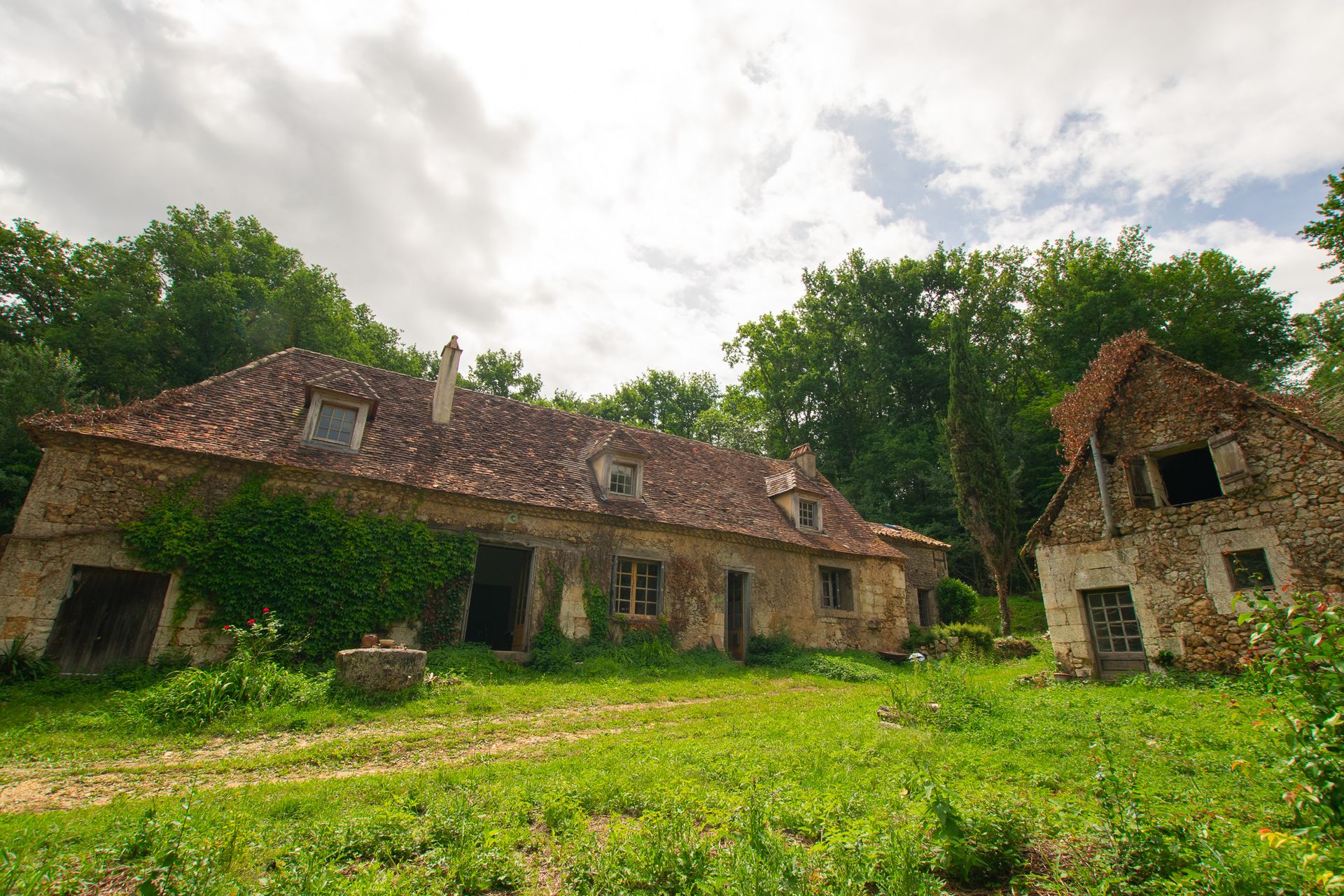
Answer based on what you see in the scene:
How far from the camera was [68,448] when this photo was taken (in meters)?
10.2

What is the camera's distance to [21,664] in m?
9.14

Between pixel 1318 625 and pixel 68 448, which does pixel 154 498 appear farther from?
pixel 1318 625

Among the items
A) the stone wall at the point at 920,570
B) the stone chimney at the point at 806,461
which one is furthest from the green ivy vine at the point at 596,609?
the stone wall at the point at 920,570

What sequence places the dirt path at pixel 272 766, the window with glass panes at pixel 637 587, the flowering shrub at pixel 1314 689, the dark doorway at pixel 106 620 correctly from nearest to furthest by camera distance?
the flowering shrub at pixel 1314 689
the dirt path at pixel 272 766
the dark doorway at pixel 106 620
the window with glass panes at pixel 637 587

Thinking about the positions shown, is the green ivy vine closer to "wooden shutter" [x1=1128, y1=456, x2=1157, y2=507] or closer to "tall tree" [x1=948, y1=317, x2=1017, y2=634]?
"wooden shutter" [x1=1128, y1=456, x2=1157, y2=507]

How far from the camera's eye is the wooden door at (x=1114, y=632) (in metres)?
11.1

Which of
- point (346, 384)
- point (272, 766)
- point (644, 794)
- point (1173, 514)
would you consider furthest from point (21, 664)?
point (1173, 514)

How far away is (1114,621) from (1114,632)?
0.70 ft

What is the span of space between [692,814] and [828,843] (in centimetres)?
126

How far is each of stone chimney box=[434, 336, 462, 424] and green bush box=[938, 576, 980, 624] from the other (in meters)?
18.9

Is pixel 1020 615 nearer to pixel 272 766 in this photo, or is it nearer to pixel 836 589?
pixel 836 589

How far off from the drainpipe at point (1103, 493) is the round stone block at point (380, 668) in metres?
13.1

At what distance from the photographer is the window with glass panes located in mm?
14586

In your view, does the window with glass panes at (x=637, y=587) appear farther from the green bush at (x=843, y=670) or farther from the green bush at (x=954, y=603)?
the green bush at (x=954, y=603)
